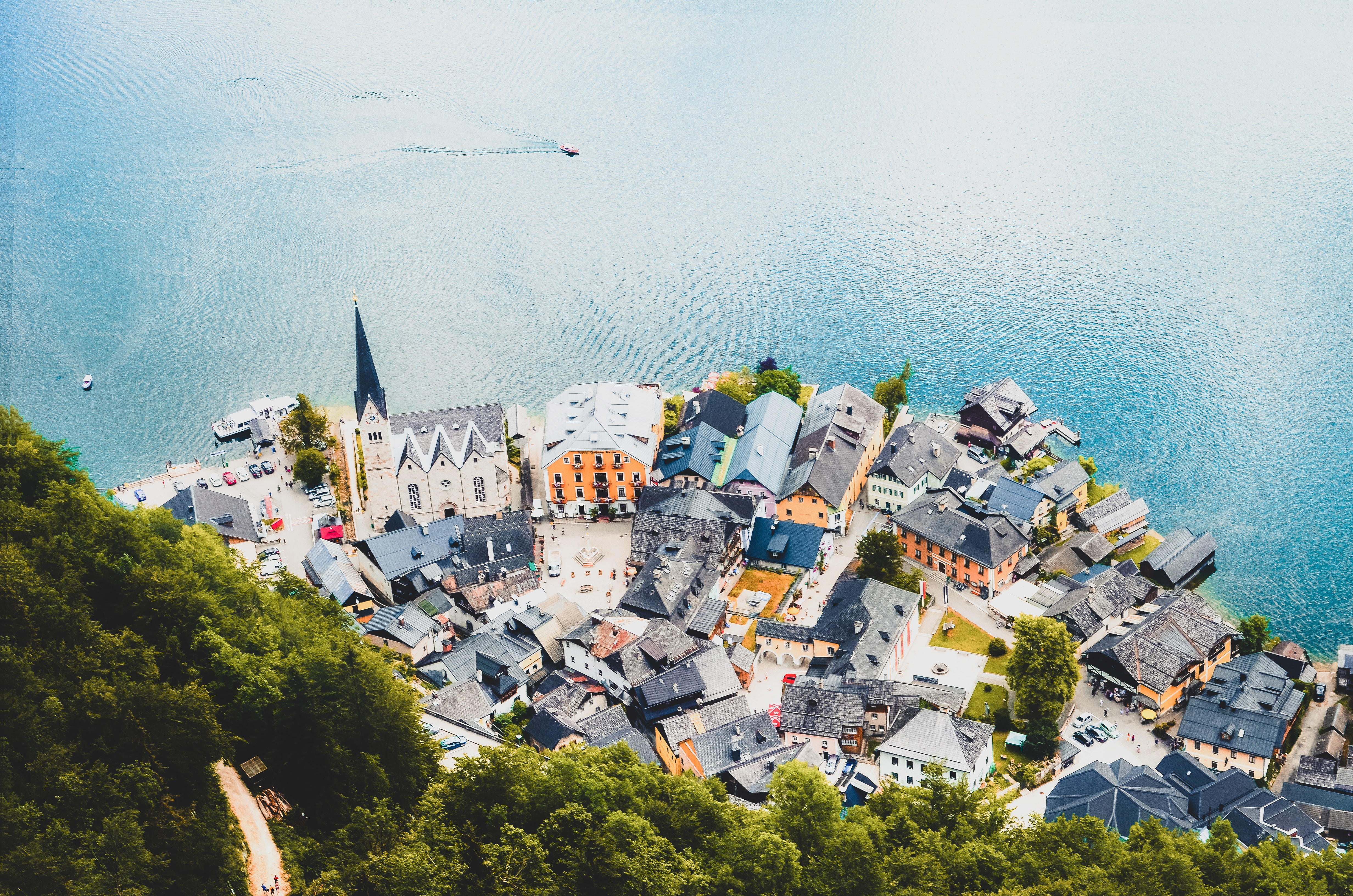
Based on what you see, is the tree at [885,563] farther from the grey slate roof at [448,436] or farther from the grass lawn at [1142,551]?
the grey slate roof at [448,436]

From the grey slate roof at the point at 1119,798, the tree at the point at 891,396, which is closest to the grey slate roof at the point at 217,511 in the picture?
the tree at the point at 891,396

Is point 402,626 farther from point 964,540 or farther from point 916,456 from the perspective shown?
point 916,456

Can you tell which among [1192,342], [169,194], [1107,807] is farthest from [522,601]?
[169,194]

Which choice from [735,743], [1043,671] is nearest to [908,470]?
[1043,671]

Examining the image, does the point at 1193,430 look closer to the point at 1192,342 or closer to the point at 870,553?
the point at 1192,342

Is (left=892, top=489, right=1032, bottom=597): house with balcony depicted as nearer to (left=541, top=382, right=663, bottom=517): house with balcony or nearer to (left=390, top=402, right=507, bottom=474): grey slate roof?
(left=541, top=382, right=663, bottom=517): house with balcony

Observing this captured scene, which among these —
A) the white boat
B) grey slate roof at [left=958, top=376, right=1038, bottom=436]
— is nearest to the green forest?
grey slate roof at [left=958, top=376, right=1038, bottom=436]
